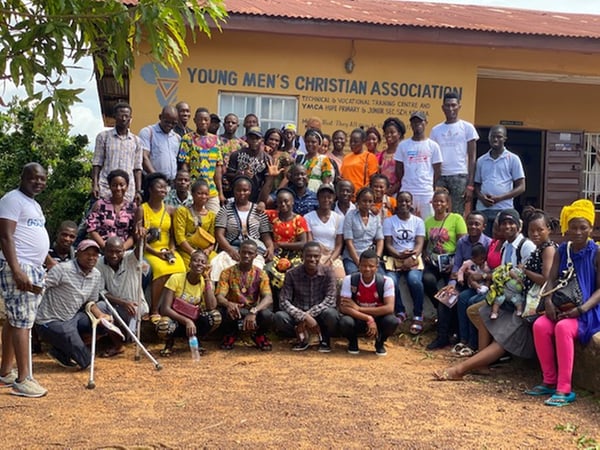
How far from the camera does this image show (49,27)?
10.4 feet

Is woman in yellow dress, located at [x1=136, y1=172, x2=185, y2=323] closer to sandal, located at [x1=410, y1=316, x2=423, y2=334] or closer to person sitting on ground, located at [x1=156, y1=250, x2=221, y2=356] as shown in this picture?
person sitting on ground, located at [x1=156, y1=250, x2=221, y2=356]

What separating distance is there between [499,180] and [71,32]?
18.5ft

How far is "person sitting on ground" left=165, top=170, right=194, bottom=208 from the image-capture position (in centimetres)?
725

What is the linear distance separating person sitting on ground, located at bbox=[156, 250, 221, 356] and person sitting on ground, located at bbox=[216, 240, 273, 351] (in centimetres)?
13

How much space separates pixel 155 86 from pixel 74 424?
20.4 ft

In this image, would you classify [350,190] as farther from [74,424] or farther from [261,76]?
[74,424]

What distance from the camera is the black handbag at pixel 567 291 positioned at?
210 inches

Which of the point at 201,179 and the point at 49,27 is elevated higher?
the point at 49,27

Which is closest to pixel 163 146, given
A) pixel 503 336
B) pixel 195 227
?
pixel 195 227

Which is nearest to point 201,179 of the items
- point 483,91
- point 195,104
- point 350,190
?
point 350,190

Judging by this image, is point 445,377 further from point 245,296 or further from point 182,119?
point 182,119

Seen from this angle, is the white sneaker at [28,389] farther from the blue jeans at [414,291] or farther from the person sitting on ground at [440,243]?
the person sitting on ground at [440,243]

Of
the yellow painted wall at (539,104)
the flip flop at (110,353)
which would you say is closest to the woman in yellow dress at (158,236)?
the flip flop at (110,353)

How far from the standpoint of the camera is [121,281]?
6480 mm
